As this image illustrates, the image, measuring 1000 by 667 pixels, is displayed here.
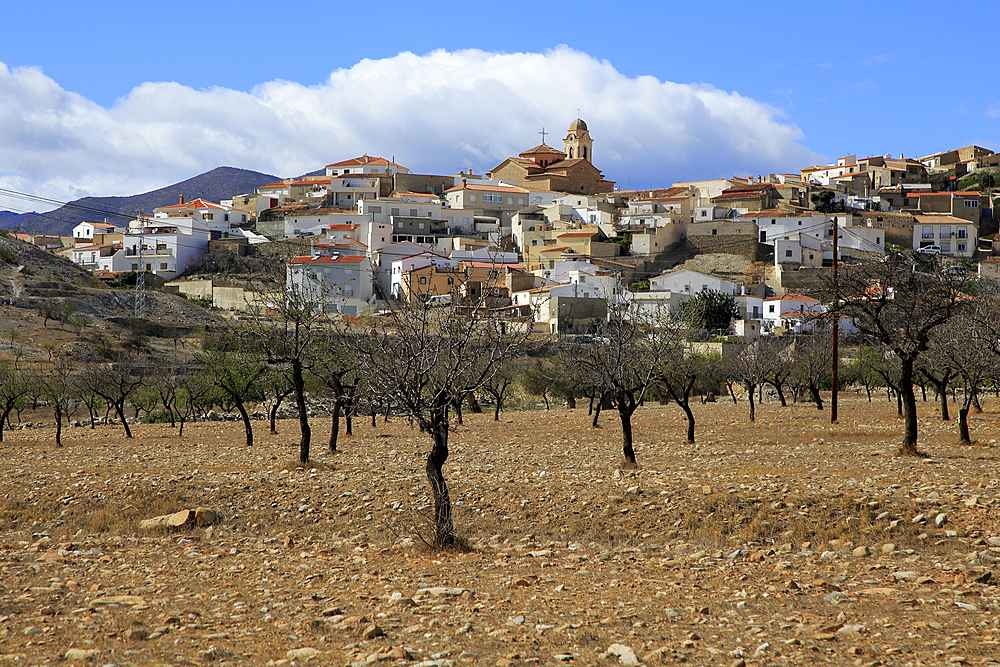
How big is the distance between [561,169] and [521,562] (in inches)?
4514

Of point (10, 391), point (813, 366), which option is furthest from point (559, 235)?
point (10, 391)

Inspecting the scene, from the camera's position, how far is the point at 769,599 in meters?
8.41

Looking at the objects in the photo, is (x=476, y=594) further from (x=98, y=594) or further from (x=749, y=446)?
(x=749, y=446)

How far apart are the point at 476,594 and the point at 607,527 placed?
156 inches

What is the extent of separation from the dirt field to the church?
334 feet

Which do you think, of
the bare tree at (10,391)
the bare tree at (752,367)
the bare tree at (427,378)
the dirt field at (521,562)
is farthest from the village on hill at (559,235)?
the bare tree at (427,378)

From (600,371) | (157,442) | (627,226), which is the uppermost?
(627,226)

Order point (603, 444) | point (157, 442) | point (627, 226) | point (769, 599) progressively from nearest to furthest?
point (769, 599) → point (603, 444) → point (157, 442) → point (627, 226)

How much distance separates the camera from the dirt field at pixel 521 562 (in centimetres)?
711

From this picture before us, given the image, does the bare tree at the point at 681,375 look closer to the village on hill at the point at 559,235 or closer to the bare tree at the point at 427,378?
the bare tree at the point at 427,378

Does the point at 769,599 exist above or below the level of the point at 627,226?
below

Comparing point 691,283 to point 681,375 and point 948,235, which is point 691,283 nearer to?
point 948,235

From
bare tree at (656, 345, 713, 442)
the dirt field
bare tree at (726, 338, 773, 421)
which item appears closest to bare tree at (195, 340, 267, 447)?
the dirt field

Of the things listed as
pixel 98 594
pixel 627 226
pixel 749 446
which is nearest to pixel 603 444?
pixel 749 446
